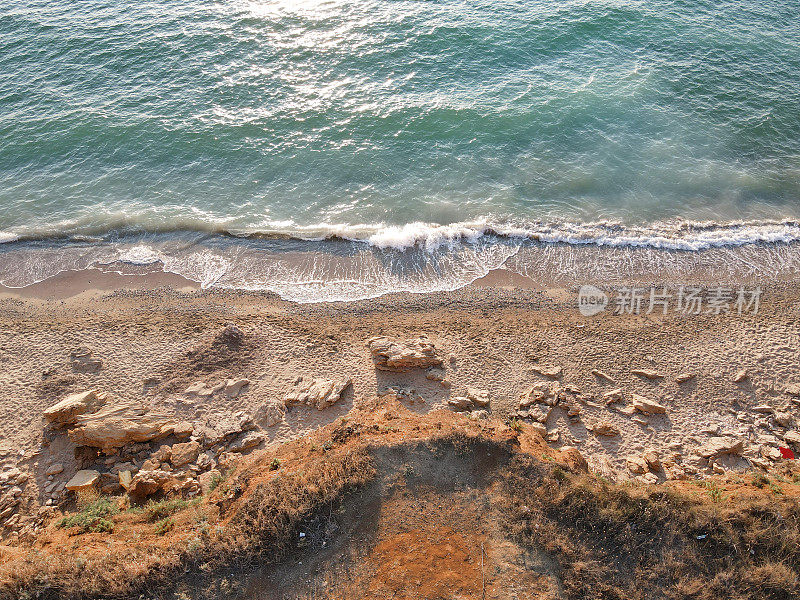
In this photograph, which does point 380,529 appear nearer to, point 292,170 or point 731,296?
point 731,296

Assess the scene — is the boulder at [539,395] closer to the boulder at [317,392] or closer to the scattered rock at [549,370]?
the scattered rock at [549,370]

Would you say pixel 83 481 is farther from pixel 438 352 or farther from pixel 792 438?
pixel 792 438

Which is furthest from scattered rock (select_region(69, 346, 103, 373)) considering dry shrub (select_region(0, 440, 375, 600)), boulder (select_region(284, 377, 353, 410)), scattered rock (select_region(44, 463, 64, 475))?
dry shrub (select_region(0, 440, 375, 600))

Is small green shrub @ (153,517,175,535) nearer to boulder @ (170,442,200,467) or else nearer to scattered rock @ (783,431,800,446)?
boulder @ (170,442,200,467)

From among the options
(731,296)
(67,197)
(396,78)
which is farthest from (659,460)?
(67,197)
